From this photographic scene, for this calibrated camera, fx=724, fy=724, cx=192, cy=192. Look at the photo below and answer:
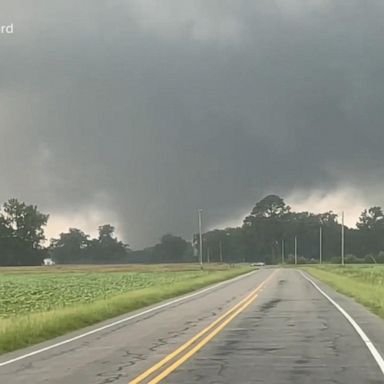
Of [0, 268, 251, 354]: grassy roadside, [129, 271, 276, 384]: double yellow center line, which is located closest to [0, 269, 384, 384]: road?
[129, 271, 276, 384]: double yellow center line

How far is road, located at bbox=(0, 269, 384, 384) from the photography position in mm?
12164

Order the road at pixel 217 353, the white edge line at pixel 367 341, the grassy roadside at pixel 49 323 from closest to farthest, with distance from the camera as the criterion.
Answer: the road at pixel 217 353, the white edge line at pixel 367 341, the grassy roadside at pixel 49 323

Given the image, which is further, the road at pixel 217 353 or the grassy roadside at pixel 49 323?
the grassy roadside at pixel 49 323

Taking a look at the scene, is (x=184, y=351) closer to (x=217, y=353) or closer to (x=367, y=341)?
(x=217, y=353)

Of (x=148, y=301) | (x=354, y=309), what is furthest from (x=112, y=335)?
(x=148, y=301)

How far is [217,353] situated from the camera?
50.2 ft

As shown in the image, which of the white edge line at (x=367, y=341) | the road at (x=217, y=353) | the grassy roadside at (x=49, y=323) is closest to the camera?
the road at (x=217, y=353)

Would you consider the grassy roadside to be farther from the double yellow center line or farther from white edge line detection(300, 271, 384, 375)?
white edge line detection(300, 271, 384, 375)

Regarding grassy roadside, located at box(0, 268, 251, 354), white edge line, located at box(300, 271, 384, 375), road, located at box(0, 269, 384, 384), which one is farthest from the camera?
grassy roadside, located at box(0, 268, 251, 354)

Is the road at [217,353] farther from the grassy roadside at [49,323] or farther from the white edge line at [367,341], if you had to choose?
the grassy roadside at [49,323]

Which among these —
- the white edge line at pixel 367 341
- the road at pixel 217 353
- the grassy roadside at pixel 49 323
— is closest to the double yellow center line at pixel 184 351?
the road at pixel 217 353

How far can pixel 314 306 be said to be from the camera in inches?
1204

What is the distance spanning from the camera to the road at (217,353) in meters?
12.2

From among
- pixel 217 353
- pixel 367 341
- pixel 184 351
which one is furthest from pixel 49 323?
pixel 367 341
